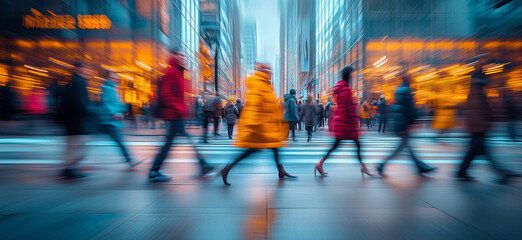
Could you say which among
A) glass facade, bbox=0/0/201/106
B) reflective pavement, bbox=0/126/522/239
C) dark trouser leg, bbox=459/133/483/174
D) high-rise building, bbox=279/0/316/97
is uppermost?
high-rise building, bbox=279/0/316/97

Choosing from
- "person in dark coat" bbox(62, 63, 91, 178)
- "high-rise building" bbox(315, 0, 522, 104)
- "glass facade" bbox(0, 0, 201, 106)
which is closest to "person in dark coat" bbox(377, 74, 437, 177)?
"person in dark coat" bbox(62, 63, 91, 178)

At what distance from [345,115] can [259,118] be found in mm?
1487

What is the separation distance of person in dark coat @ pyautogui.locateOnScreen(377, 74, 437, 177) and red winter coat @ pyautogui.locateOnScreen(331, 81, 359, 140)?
89 cm

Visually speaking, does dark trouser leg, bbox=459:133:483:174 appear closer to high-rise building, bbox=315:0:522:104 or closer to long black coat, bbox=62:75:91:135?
long black coat, bbox=62:75:91:135

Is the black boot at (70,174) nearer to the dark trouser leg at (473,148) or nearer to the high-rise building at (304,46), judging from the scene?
the dark trouser leg at (473,148)

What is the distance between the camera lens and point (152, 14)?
22.7 metres

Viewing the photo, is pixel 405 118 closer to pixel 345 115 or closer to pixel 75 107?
pixel 345 115

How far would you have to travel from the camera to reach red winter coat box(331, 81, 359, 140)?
452 centimetres

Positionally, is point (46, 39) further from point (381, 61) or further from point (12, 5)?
point (381, 61)

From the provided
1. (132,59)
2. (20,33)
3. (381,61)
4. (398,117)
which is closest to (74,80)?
(398,117)

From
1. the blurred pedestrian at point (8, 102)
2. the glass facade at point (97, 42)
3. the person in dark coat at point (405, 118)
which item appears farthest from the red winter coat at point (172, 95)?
the blurred pedestrian at point (8, 102)

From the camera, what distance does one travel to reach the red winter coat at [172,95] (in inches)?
170

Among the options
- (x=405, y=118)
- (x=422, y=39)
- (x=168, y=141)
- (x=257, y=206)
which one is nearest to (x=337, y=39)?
(x=422, y=39)

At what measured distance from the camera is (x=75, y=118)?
4.61m
